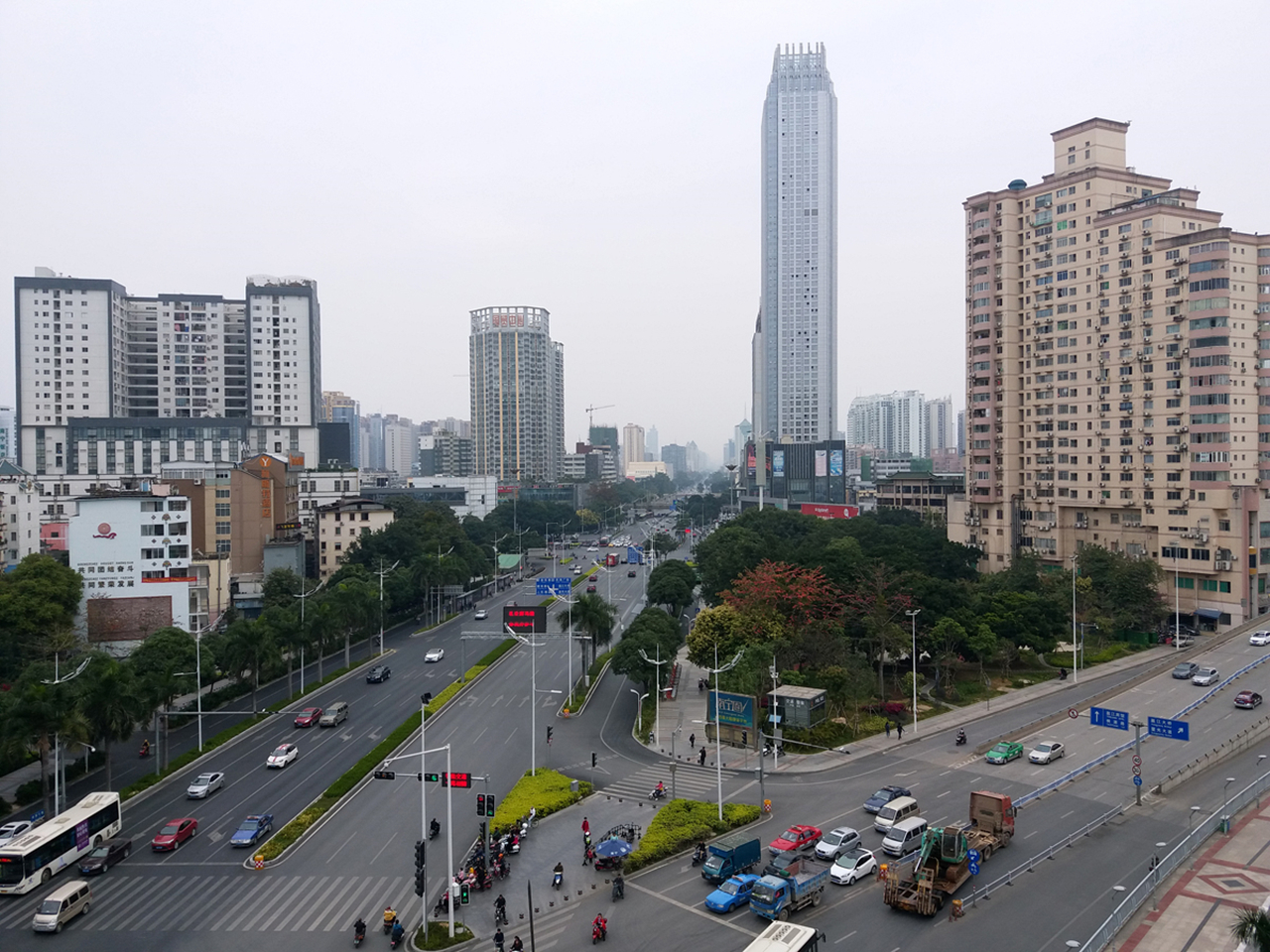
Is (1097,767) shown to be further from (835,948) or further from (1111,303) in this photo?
(1111,303)

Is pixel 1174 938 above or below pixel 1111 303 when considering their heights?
below

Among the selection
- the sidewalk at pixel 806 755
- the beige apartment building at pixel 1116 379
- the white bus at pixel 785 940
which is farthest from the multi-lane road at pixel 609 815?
the beige apartment building at pixel 1116 379

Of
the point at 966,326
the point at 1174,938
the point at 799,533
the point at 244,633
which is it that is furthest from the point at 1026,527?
the point at 244,633

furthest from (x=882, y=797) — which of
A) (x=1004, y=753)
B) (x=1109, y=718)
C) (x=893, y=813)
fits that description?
(x=1109, y=718)

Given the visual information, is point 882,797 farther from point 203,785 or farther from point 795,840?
point 203,785

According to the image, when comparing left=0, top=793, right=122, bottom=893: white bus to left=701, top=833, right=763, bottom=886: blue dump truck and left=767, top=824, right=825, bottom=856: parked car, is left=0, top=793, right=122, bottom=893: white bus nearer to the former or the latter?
left=701, top=833, right=763, bottom=886: blue dump truck
